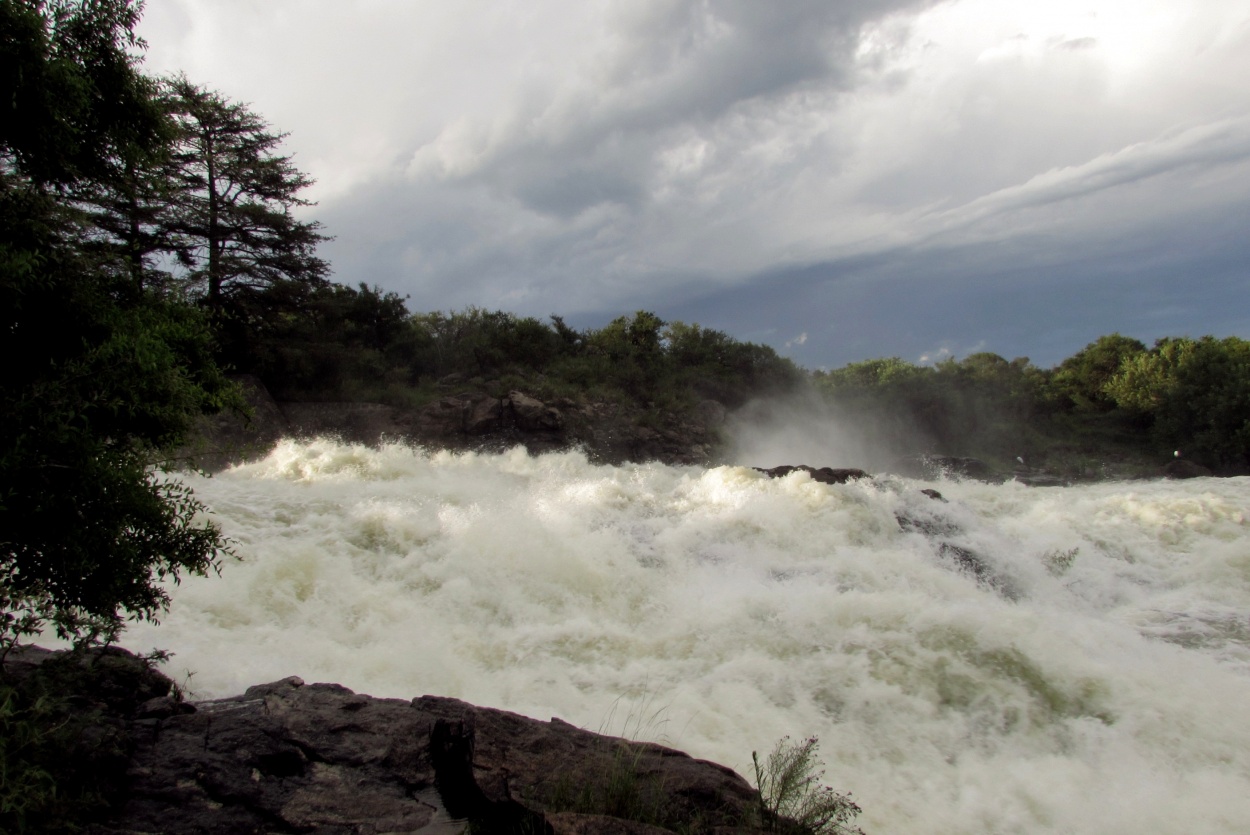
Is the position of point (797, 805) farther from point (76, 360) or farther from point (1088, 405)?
point (1088, 405)

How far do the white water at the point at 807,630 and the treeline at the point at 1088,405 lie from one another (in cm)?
2175

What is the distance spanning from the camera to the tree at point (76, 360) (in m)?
4.05

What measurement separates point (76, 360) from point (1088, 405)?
4729cm

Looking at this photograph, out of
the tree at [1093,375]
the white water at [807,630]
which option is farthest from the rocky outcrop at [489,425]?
the tree at [1093,375]

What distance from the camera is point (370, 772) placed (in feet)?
14.2

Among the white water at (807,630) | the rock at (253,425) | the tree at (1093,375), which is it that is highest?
the tree at (1093,375)

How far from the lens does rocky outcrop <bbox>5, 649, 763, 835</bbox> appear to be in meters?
3.78

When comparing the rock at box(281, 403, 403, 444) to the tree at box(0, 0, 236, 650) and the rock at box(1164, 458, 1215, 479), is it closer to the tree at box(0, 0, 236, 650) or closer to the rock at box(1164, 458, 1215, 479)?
the tree at box(0, 0, 236, 650)

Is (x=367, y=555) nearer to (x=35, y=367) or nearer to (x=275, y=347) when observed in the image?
(x=35, y=367)

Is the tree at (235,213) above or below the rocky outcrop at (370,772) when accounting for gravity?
above

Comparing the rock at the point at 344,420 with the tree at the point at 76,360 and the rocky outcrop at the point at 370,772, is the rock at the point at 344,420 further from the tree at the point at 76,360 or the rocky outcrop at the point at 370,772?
the rocky outcrop at the point at 370,772

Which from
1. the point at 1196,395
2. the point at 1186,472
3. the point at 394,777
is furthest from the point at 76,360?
the point at 1196,395

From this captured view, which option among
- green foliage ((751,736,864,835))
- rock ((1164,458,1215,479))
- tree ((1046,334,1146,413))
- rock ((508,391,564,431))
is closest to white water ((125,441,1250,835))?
green foliage ((751,736,864,835))

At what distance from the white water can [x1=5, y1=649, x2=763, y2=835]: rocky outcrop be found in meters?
1.27
